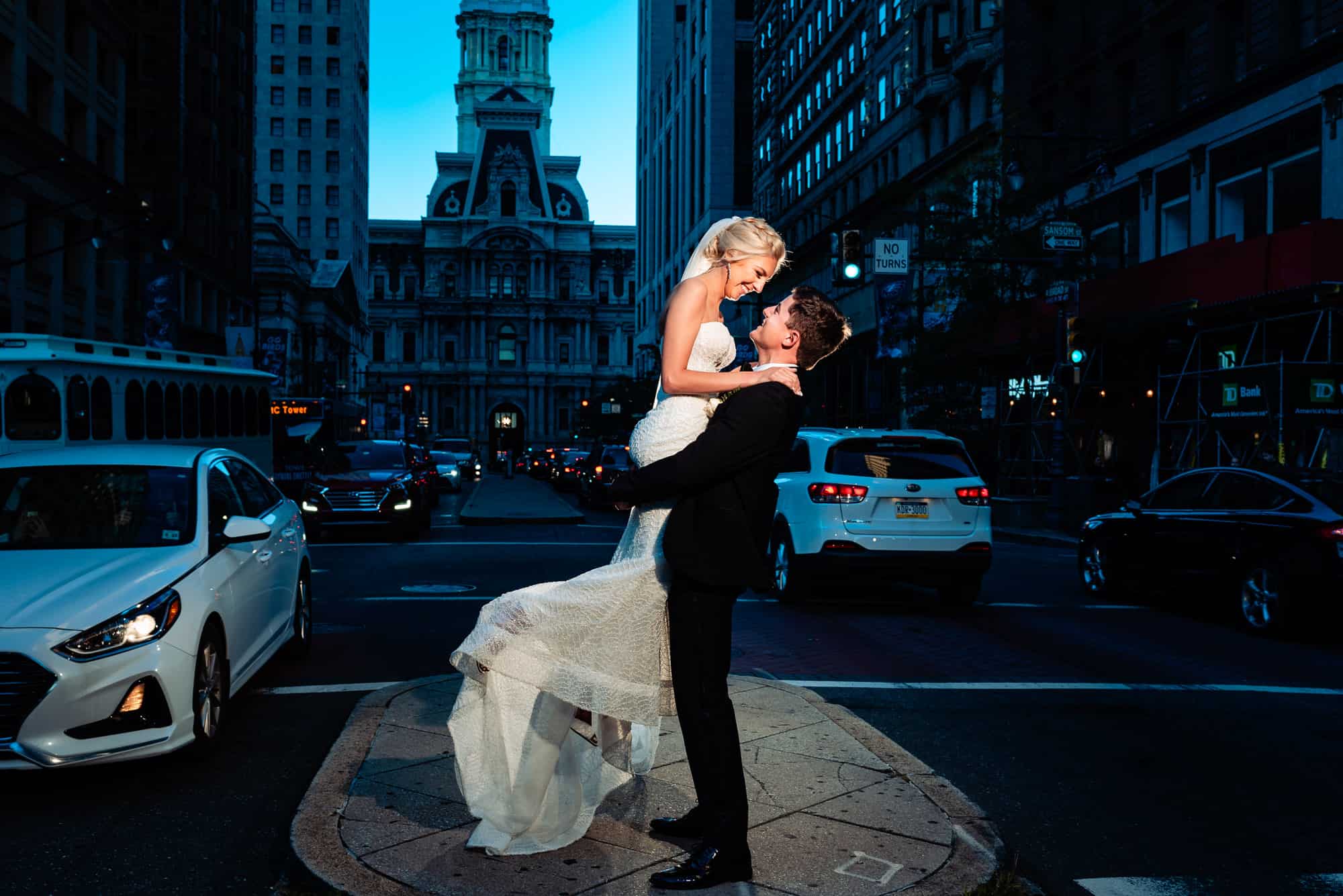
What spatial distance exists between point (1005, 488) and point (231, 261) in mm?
40432

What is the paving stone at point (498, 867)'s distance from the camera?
404 centimetres

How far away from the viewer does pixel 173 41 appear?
49.2 m

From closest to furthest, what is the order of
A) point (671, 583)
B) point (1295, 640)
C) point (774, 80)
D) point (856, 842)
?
point (671, 583) < point (856, 842) < point (1295, 640) < point (774, 80)

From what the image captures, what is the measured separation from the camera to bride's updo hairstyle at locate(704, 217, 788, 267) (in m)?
4.17

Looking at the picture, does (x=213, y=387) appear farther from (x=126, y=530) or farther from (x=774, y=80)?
(x=774, y=80)

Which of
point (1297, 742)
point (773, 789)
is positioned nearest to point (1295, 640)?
point (1297, 742)

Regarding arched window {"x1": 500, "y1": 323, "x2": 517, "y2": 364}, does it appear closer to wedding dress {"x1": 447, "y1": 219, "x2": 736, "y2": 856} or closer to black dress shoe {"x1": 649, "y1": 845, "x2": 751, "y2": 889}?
wedding dress {"x1": 447, "y1": 219, "x2": 736, "y2": 856}

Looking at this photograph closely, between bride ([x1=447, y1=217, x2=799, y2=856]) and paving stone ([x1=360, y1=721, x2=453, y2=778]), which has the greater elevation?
bride ([x1=447, y1=217, x2=799, y2=856])

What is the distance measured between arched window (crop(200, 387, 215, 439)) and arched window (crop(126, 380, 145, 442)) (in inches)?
107

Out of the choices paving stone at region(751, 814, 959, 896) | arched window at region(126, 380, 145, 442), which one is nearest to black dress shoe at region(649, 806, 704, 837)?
paving stone at region(751, 814, 959, 896)

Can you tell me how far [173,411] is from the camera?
22.2m

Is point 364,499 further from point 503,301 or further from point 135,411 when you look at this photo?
point 503,301

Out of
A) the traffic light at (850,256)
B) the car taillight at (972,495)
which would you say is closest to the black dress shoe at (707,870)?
the car taillight at (972,495)

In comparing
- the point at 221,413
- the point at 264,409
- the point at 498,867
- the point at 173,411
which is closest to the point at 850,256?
the point at 173,411
